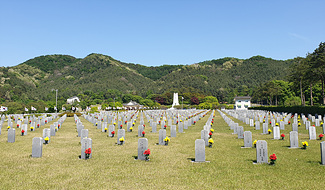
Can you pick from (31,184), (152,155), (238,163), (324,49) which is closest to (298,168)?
(238,163)

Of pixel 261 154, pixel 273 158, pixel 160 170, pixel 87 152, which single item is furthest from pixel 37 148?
pixel 273 158

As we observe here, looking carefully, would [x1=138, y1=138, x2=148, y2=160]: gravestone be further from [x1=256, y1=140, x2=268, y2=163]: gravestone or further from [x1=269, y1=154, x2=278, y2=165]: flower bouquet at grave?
[x1=269, y1=154, x2=278, y2=165]: flower bouquet at grave

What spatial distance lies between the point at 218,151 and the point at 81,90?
6935 inches

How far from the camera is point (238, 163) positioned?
9.74 metres

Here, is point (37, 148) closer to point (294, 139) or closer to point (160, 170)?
point (160, 170)

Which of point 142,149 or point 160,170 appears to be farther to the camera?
point 142,149

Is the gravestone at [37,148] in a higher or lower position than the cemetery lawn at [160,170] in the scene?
higher

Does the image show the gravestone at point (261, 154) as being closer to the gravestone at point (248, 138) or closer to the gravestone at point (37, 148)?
the gravestone at point (248, 138)

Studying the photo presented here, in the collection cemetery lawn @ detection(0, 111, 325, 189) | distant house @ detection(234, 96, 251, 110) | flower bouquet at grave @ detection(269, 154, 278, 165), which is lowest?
cemetery lawn @ detection(0, 111, 325, 189)

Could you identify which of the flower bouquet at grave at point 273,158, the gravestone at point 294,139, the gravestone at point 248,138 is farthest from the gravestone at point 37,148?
the gravestone at point 294,139

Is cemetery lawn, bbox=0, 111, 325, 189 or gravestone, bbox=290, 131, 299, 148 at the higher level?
gravestone, bbox=290, 131, 299, 148

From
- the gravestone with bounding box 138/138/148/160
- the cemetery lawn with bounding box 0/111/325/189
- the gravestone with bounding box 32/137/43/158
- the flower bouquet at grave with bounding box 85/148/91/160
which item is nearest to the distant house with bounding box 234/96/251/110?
the cemetery lawn with bounding box 0/111/325/189

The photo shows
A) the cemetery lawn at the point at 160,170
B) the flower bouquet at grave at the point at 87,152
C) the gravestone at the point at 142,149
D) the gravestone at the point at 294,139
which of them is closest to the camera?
the cemetery lawn at the point at 160,170

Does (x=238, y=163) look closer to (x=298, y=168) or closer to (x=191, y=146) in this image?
(x=298, y=168)
